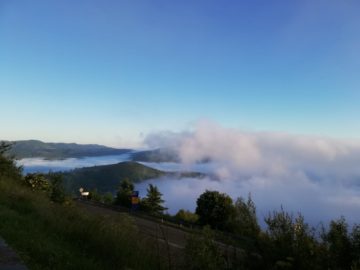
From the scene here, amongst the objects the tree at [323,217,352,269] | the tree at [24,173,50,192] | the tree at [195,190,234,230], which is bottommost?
the tree at [195,190,234,230]

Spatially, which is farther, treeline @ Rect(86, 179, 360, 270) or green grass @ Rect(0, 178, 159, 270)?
treeline @ Rect(86, 179, 360, 270)

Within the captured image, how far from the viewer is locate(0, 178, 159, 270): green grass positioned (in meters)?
6.71

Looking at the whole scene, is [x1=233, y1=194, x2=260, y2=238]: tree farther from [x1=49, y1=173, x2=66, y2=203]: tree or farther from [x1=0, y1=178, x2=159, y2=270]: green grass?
[x1=49, y1=173, x2=66, y2=203]: tree

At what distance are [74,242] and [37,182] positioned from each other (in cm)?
1337

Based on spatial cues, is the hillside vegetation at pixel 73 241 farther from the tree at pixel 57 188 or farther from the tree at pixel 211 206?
the tree at pixel 211 206

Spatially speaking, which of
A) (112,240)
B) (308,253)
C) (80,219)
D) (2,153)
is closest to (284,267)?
(308,253)

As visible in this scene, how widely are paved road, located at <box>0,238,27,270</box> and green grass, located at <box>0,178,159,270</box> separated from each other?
18 centimetres

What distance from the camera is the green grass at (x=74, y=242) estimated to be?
6707 millimetres

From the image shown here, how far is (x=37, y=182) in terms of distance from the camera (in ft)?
68.8

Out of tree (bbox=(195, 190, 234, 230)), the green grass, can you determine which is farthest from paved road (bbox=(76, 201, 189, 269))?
tree (bbox=(195, 190, 234, 230))

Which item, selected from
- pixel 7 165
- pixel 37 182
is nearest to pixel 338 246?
pixel 37 182

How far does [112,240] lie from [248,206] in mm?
2623

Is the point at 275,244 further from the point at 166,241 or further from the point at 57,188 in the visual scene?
the point at 57,188

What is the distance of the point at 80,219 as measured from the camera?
1020cm
